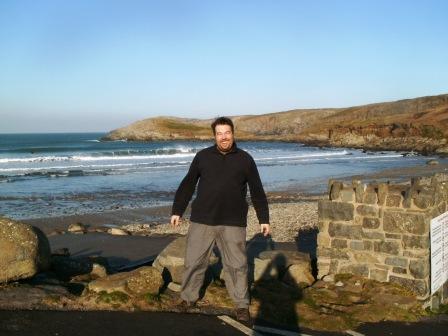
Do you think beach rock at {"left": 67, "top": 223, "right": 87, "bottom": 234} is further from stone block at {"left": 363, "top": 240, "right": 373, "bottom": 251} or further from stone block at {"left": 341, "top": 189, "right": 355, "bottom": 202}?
stone block at {"left": 363, "top": 240, "right": 373, "bottom": 251}

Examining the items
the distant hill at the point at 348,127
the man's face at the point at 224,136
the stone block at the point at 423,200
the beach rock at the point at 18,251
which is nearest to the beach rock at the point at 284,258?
the stone block at the point at 423,200

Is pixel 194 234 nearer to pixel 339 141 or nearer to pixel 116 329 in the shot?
pixel 116 329

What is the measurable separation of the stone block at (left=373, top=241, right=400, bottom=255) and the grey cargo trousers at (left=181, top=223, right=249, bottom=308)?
247cm

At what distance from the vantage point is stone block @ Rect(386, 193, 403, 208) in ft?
24.0

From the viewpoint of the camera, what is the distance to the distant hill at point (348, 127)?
78.2 metres

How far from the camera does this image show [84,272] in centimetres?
809

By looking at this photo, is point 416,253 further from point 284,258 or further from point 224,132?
point 224,132

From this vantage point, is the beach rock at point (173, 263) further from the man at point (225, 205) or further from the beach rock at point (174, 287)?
the man at point (225, 205)

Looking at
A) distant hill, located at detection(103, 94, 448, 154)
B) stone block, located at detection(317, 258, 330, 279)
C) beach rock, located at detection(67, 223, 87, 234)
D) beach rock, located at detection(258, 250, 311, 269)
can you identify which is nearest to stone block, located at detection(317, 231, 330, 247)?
stone block, located at detection(317, 258, 330, 279)

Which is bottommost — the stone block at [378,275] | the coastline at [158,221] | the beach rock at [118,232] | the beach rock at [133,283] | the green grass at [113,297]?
the coastline at [158,221]

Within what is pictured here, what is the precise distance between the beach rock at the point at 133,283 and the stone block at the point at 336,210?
2.78 metres

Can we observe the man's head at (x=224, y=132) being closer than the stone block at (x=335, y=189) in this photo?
Yes

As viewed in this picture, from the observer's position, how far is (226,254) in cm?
603

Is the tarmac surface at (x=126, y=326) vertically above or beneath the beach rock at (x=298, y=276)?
above
